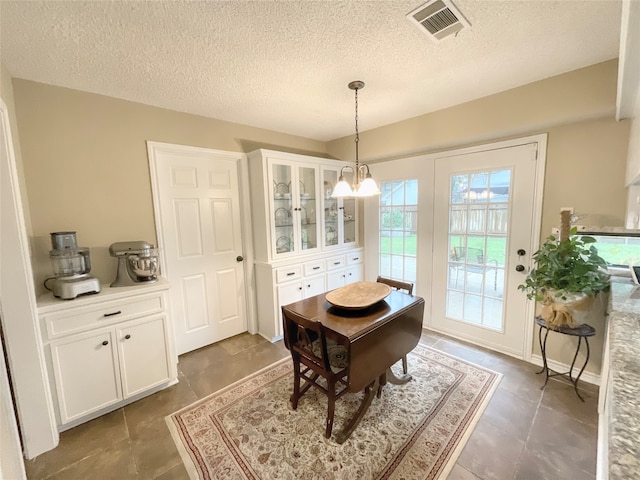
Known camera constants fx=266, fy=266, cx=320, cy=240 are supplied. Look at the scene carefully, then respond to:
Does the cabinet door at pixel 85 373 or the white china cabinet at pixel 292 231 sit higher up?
the white china cabinet at pixel 292 231

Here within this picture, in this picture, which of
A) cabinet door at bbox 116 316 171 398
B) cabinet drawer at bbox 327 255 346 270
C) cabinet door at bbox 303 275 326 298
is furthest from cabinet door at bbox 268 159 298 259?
cabinet door at bbox 116 316 171 398

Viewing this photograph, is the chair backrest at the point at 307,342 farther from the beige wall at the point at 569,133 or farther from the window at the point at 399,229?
the beige wall at the point at 569,133

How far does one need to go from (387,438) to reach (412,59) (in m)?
2.42

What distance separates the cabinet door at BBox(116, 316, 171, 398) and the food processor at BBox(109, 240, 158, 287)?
0.33 m

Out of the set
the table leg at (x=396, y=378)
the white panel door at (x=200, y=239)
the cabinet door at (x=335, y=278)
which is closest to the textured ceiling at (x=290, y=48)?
the white panel door at (x=200, y=239)

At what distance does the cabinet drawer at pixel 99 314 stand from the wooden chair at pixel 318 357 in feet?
3.56

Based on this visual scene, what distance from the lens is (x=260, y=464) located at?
1533 mm

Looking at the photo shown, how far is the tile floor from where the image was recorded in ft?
4.88

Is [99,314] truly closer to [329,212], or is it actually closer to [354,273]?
[329,212]

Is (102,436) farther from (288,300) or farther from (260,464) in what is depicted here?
(288,300)

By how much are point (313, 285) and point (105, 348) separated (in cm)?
195

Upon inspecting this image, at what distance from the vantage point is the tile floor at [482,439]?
149 centimetres

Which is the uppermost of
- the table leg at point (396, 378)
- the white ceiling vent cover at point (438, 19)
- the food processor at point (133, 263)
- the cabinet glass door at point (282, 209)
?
the white ceiling vent cover at point (438, 19)

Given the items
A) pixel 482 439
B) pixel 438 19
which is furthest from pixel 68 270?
pixel 482 439
